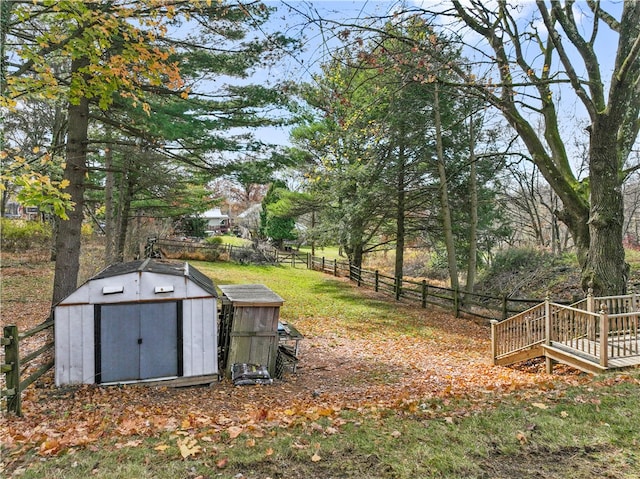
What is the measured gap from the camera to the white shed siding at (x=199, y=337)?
742 centimetres

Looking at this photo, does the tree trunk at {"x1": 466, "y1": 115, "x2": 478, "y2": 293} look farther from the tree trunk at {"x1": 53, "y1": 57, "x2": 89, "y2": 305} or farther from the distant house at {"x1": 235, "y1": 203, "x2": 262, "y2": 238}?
the distant house at {"x1": 235, "y1": 203, "x2": 262, "y2": 238}

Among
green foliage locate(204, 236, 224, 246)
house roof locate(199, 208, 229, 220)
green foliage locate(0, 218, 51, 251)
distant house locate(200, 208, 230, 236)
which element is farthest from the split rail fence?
distant house locate(200, 208, 230, 236)

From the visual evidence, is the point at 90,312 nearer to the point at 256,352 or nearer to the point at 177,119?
the point at 256,352

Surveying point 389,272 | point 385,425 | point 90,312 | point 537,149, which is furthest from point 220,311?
point 389,272

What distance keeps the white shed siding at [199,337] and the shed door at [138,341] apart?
140mm

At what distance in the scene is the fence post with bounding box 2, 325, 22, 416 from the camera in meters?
5.22

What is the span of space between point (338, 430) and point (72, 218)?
706 centimetres

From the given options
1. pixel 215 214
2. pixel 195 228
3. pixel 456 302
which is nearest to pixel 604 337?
pixel 456 302

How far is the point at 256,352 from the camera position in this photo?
7930mm

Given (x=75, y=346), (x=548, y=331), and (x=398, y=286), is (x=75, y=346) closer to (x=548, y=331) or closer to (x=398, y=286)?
(x=548, y=331)

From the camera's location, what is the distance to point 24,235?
1992 centimetres

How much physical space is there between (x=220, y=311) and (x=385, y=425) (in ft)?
16.5

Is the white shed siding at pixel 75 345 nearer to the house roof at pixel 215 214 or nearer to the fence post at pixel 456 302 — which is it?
the fence post at pixel 456 302

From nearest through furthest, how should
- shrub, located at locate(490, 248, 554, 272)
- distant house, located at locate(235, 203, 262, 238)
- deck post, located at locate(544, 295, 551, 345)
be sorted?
deck post, located at locate(544, 295, 551, 345)
shrub, located at locate(490, 248, 554, 272)
distant house, located at locate(235, 203, 262, 238)
